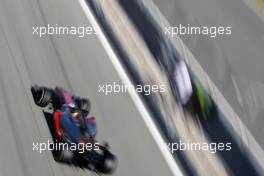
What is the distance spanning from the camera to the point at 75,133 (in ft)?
16.2

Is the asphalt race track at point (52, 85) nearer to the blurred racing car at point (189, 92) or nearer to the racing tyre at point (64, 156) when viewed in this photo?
A: the racing tyre at point (64, 156)

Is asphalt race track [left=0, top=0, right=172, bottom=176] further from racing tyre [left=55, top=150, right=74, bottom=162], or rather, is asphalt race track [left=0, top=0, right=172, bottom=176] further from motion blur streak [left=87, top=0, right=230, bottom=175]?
motion blur streak [left=87, top=0, right=230, bottom=175]

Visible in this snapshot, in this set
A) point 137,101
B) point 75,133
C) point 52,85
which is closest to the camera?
point 75,133

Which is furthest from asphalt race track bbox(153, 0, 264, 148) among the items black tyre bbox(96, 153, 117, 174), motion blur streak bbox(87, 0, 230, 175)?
black tyre bbox(96, 153, 117, 174)

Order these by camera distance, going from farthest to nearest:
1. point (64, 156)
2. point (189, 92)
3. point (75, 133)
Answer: point (189, 92)
point (75, 133)
point (64, 156)

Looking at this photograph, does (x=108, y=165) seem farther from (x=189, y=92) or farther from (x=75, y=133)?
(x=189, y=92)

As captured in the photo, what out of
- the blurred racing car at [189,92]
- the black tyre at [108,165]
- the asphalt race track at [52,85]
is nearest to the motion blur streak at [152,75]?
the blurred racing car at [189,92]

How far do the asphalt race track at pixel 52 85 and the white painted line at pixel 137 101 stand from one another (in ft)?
0.20

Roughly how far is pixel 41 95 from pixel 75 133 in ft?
2.84

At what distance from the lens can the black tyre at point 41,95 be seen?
540 centimetres

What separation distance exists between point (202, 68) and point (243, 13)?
0.96 metres

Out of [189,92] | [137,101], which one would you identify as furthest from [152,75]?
[189,92]

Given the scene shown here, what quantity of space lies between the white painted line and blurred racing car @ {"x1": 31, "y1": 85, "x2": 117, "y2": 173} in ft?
1.72

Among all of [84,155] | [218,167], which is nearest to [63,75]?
[84,155]
